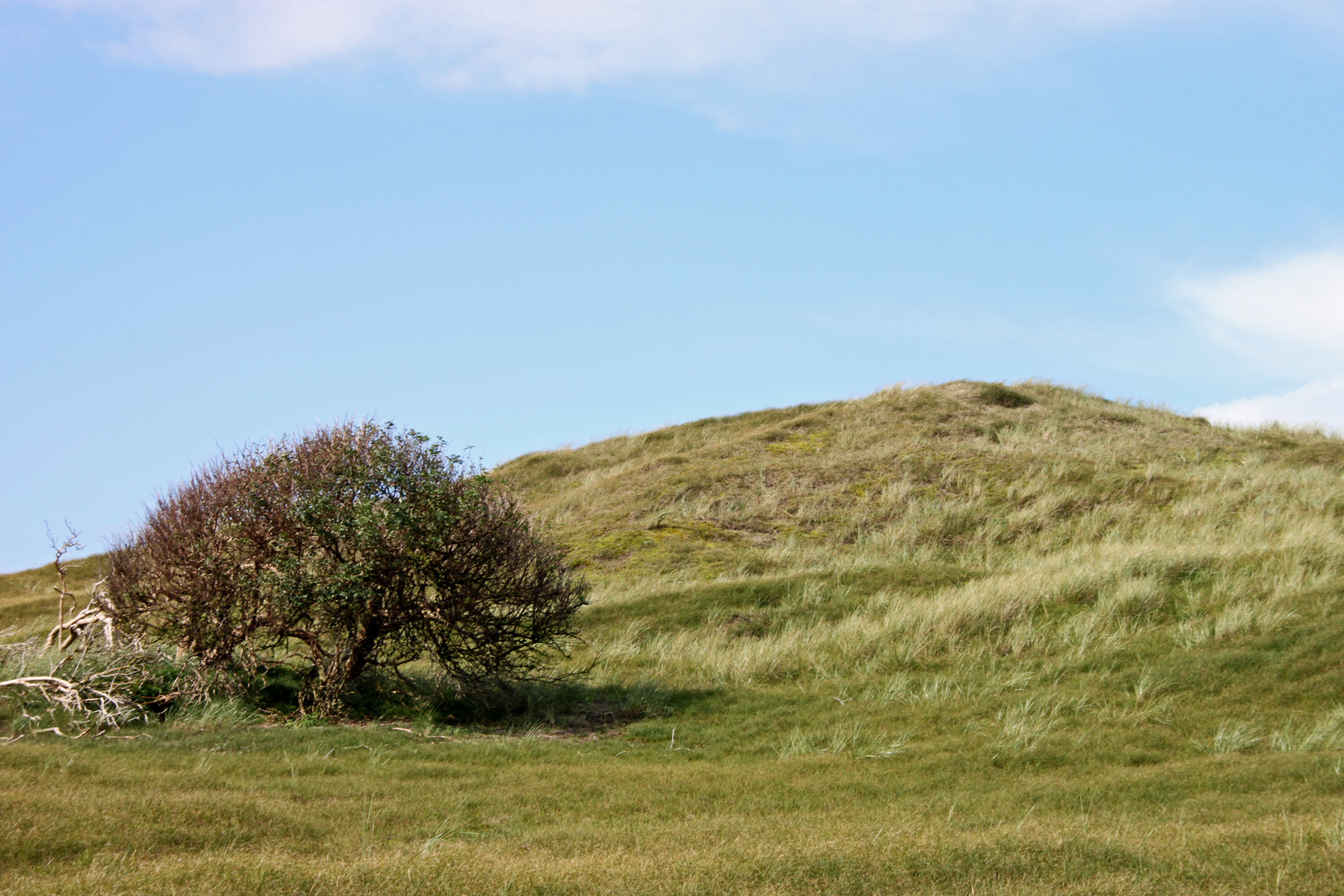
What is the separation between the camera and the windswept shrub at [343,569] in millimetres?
13648

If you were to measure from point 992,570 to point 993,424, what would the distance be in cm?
1404

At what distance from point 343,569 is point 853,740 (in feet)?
22.5

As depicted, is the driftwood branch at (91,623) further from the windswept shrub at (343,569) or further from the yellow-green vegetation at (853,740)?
the yellow-green vegetation at (853,740)

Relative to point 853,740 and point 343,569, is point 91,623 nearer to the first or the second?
point 343,569

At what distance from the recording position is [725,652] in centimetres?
1673

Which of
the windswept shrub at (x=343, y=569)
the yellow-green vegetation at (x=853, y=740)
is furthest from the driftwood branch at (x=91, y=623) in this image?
the yellow-green vegetation at (x=853, y=740)

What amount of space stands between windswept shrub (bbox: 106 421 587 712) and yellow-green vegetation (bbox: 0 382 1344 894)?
1.17 meters

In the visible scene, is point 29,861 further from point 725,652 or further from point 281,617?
point 725,652

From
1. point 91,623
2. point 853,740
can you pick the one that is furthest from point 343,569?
point 853,740

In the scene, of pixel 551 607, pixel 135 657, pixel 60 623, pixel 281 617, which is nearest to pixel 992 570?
pixel 551 607

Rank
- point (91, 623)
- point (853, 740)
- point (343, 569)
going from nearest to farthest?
point (853, 740)
point (343, 569)
point (91, 623)

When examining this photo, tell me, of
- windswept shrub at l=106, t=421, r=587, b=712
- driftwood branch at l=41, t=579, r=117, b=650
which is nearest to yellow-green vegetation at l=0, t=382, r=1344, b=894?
windswept shrub at l=106, t=421, r=587, b=712

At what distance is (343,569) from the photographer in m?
13.3

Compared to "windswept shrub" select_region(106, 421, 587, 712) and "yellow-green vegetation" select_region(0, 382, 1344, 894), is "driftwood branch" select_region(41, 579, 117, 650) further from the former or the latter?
"yellow-green vegetation" select_region(0, 382, 1344, 894)
